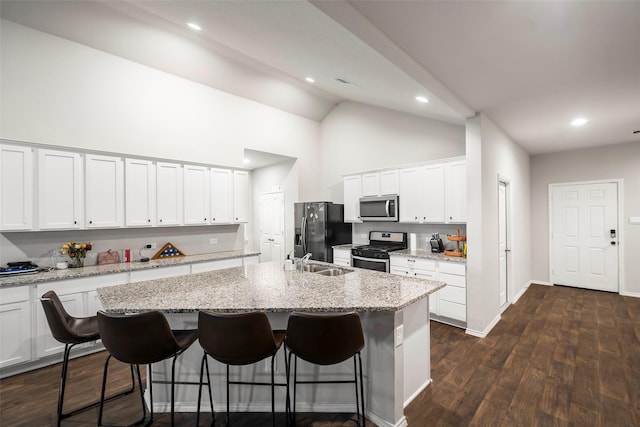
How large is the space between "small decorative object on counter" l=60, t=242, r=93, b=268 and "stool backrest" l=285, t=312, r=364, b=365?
10.3 ft

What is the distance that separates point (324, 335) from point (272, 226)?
5133 mm

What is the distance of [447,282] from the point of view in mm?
3770

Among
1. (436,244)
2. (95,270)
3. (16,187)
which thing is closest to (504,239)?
(436,244)

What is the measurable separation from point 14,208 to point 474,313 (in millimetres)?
5255

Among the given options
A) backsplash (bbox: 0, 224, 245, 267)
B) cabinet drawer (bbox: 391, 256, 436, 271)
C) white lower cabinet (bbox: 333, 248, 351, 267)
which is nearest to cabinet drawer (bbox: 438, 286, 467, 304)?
cabinet drawer (bbox: 391, 256, 436, 271)

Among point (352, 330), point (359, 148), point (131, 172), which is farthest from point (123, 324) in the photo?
point (359, 148)

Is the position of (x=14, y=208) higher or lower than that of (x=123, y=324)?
higher

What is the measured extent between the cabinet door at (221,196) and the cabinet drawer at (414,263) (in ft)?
8.98

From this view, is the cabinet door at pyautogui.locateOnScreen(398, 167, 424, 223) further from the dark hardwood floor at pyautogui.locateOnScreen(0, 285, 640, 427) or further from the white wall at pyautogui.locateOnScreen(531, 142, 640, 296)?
the white wall at pyautogui.locateOnScreen(531, 142, 640, 296)

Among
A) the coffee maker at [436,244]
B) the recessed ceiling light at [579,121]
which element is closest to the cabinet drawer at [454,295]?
the coffee maker at [436,244]

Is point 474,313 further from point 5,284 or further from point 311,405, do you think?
point 5,284

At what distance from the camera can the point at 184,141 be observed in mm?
4379

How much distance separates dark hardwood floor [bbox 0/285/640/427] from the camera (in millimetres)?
2070

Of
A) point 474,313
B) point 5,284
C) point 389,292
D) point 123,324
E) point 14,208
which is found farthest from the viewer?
point 474,313
